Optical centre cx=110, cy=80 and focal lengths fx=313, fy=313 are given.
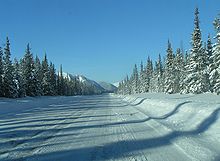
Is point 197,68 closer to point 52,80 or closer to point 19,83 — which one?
point 19,83

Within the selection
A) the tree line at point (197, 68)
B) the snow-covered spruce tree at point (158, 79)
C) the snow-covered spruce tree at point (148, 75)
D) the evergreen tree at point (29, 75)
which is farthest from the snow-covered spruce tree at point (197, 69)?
the snow-covered spruce tree at point (148, 75)

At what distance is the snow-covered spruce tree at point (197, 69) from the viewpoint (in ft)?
159

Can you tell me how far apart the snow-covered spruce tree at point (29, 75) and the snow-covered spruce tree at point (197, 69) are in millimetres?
39049

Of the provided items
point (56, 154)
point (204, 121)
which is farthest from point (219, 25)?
point (56, 154)

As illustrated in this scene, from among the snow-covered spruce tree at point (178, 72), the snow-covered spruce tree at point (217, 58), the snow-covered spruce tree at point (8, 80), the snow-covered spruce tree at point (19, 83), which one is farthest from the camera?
the snow-covered spruce tree at point (178, 72)

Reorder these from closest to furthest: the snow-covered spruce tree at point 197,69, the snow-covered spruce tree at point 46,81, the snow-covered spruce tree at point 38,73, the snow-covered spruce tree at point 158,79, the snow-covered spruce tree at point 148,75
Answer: the snow-covered spruce tree at point 197,69 < the snow-covered spruce tree at point 38,73 < the snow-covered spruce tree at point 46,81 < the snow-covered spruce tree at point 158,79 < the snow-covered spruce tree at point 148,75

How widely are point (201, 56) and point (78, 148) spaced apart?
43.9 meters

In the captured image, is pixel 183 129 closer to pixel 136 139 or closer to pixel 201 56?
pixel 136 139

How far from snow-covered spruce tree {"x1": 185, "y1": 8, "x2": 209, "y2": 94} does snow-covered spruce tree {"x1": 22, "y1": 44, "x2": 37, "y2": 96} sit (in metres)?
39.0

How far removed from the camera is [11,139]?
10.4m

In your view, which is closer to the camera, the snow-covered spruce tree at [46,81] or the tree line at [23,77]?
the tree line at [23,77]

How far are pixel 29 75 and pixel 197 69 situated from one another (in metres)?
41.2

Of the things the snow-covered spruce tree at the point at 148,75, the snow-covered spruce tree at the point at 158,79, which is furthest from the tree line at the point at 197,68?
the snow-covered spruce tree at the point at 148,75

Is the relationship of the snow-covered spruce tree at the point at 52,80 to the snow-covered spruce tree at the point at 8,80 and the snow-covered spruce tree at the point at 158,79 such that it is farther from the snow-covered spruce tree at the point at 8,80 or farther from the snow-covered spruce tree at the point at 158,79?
the snow-covered spruce tree at the point at 158,79
